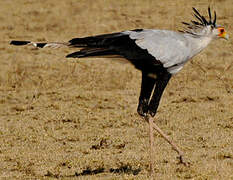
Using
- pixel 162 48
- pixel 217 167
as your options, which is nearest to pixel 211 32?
pixel 162 48

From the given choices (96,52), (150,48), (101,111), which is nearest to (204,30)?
(150,48)

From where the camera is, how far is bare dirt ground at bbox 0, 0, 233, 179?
222 inches

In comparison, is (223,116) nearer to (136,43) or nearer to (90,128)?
(90,128)

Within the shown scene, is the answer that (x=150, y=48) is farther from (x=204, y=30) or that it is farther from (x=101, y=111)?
(x=101, y=111)

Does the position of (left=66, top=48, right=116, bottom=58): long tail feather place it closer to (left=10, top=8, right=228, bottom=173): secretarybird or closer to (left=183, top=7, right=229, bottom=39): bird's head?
(left=10, top=8, right=228, bottom=173): secretarybird

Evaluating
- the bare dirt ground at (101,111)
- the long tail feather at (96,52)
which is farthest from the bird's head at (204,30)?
the bare dirt ground at (101,111)

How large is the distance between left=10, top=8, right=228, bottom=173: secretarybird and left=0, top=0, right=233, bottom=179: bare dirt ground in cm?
80

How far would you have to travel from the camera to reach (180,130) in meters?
7.26

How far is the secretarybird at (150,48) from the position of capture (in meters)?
4.77

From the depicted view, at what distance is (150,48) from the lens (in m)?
4.83

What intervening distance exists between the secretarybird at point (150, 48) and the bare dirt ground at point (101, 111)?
2.62 feet

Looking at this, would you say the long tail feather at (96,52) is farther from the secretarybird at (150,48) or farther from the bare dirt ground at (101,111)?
the bare dirt ground at (101,111)

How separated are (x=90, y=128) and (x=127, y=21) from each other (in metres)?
9.09

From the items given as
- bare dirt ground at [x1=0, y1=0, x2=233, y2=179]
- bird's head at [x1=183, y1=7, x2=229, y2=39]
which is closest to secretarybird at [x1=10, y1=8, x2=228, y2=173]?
bird's head at [x1=183, y1=7, x2=229, y2=39]
